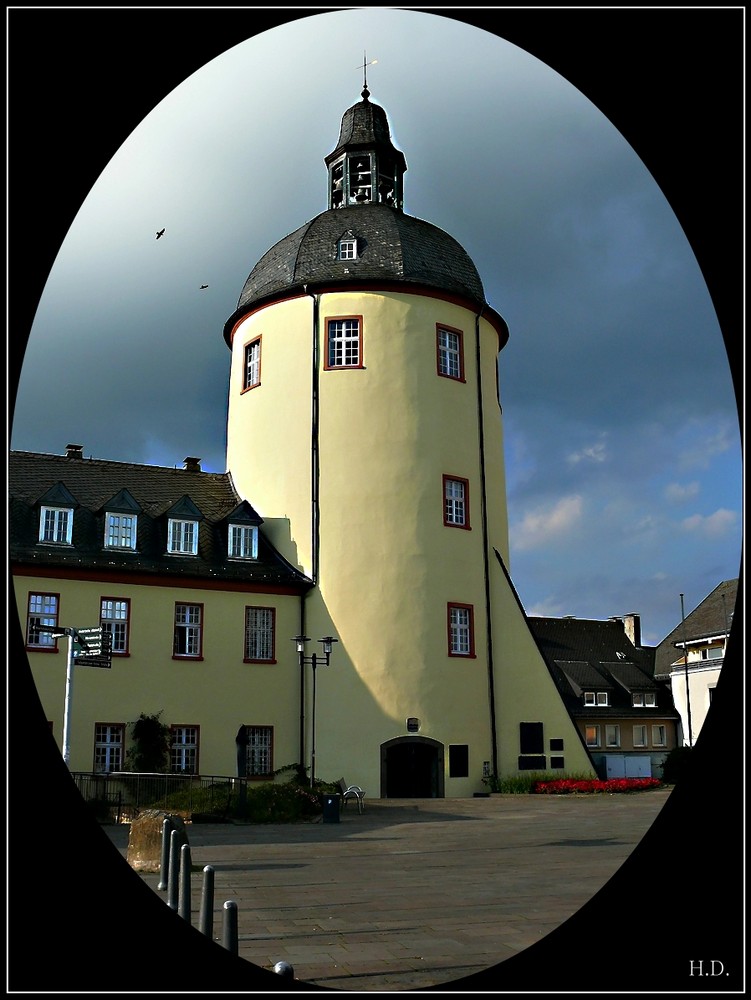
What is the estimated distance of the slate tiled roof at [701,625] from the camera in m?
59.8

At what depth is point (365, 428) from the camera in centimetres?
3406

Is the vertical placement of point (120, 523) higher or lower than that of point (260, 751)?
higher

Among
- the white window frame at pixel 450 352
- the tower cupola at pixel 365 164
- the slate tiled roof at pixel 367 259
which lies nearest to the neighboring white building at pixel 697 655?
the white window frame at pixel 450 352

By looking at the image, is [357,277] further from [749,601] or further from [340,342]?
[749,601]

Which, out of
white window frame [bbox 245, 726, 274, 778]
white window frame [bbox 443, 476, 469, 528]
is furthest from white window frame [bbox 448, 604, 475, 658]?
white window frame [bbox 245, 726, 274, 778]

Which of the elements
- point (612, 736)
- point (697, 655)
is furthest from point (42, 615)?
point (697, 655)

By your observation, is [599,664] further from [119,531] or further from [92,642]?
[92,642]

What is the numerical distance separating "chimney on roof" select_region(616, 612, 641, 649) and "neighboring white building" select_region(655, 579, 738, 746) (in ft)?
15.2

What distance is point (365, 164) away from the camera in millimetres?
40094

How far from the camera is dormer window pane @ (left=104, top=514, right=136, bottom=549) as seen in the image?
104 feet

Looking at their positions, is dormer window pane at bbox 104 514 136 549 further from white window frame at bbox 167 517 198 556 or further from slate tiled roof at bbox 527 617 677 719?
slate tiled roof at bbox 527 617 677 719

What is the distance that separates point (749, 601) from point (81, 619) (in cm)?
2771

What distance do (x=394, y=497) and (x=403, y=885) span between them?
20807 mm

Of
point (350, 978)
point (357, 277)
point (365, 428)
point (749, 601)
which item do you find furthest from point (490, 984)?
point (357, 277)
